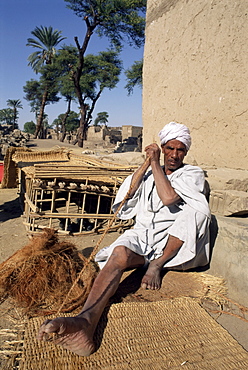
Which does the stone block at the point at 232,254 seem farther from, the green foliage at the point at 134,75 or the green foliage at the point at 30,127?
the green foliage at the point at 30,127

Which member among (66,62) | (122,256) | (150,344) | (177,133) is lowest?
(150,344)

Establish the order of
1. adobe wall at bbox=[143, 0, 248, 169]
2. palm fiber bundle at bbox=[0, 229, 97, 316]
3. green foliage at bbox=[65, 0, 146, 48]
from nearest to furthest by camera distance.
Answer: palm fiber bundle at bbox=[0, 229, 97, 316] → adobe wall at bbox=[143, 0, 248, 169] → green foliage at bbox=[65, 0, 146, 48]

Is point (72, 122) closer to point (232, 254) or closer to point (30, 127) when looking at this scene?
point (30, 127)

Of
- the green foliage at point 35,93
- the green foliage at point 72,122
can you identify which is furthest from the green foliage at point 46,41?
the green foliage at point 72,122

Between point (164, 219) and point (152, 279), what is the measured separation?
468mm

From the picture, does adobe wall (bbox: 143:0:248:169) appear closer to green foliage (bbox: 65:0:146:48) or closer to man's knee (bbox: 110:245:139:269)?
man's knee (bbox: 110:245:139:269)

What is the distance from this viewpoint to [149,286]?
7.09 ft

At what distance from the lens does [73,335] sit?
1.43 meters

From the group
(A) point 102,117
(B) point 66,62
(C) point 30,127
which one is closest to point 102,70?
(B) point 66,62

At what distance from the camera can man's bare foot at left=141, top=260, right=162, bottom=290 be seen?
2.17m

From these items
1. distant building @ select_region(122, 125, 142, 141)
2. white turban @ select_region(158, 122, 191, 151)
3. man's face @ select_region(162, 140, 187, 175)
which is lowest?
man's face @ select_region(162, 140, 187, 175)

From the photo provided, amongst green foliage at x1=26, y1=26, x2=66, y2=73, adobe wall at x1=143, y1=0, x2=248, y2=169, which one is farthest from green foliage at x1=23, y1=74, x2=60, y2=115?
adobe wall at x1=143, y1=0, x2=248, y2=169

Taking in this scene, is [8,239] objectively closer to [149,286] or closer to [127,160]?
[149,286]

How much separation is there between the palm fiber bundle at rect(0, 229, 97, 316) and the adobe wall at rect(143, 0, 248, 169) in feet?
6.79
